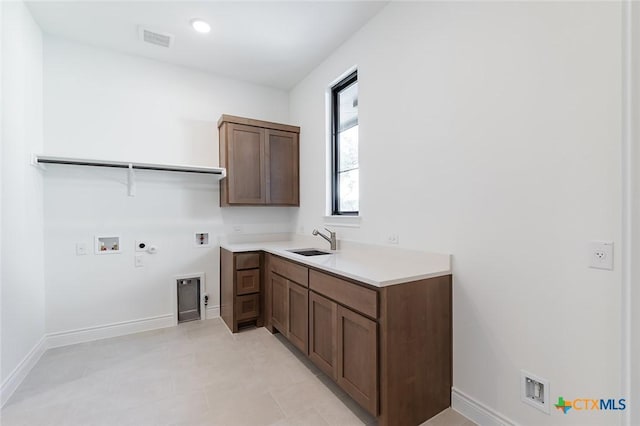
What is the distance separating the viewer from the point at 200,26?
258 cm

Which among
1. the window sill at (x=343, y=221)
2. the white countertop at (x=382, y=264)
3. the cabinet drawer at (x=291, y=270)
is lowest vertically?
the cabinet drawer at (x=291, y=270)

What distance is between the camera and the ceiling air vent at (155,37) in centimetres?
269

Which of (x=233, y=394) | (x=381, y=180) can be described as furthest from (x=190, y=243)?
(x=381, y=180)

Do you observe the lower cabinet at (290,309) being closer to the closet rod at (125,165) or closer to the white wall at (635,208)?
the closet rod at (125,165)

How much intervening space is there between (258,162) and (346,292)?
2101mm

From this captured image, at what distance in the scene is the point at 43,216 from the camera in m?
2.70

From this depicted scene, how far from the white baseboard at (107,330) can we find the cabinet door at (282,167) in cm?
174

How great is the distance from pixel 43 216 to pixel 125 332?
4.43 feet

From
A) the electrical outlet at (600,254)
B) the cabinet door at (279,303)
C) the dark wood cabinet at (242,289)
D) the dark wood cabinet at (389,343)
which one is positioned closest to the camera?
the electrical outlet at (600,254)

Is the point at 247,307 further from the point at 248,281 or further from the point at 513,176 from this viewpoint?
the point at 513,176

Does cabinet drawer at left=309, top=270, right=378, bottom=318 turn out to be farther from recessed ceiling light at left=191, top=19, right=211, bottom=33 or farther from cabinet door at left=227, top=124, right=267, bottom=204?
recessed ceiling light at left=191, top=19, right=211, bottom=33

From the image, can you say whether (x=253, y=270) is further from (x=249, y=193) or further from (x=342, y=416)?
(x=342, y=416)

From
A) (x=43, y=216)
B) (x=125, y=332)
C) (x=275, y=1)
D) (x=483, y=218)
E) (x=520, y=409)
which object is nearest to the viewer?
(x=520, y=409)

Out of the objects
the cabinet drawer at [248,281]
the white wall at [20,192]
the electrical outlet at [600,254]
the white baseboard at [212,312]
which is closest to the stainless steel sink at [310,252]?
the cabinet drawer at [248,281]
